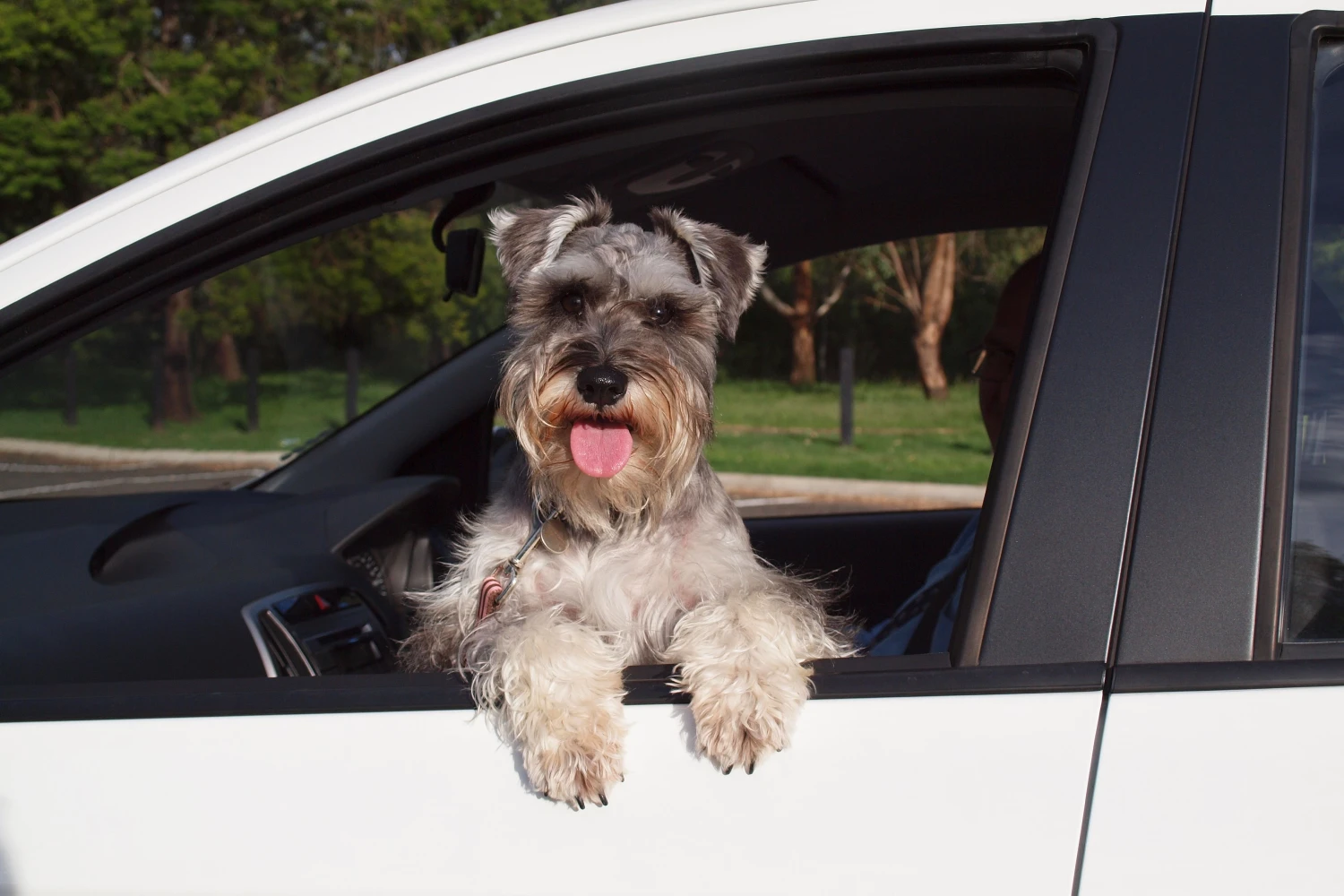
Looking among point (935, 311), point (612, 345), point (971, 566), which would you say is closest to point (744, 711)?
point (971, 566)

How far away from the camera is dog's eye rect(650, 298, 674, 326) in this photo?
2.61 metres

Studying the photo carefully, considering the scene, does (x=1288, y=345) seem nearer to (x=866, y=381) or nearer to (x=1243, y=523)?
(x=1243, y=523)

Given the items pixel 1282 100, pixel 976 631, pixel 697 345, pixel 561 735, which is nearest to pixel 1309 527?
pixel 976 631

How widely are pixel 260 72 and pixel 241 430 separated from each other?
6354 mm

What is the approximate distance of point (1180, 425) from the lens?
150cm

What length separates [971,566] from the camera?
158cm

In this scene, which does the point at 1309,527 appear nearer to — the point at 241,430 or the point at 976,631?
the point at 976,631

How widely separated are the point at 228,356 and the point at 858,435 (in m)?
9.97

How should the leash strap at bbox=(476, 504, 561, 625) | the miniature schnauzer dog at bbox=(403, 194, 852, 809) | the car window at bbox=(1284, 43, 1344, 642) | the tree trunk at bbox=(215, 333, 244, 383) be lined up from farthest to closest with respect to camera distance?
the tree trunk at bbox=(215, 333, 244, 383) → the leash strap at bbox=(476, 504, 561, 625) → the miniature schnauzer dog at bbox=(403, 194, 852, 809) → the car window at bbox=(1284, 43, 1344, 642)

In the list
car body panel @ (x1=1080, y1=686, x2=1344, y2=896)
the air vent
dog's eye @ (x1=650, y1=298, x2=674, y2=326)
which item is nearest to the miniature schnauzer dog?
dog's eye @ (x1=650, y1=298, x2=674, y2=326)

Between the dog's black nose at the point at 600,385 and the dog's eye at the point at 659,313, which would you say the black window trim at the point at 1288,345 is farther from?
the dog's eye at the point at 659,313

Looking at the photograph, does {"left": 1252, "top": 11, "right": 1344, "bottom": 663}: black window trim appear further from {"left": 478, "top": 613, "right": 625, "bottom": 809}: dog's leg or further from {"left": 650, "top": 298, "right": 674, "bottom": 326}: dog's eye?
{"left": 650, "top": 298, "right": 674, "bottom": 326}: dog's eye

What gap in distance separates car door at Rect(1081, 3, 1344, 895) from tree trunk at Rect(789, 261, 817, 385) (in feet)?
80.2

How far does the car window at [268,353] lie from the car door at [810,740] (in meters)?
8.63
